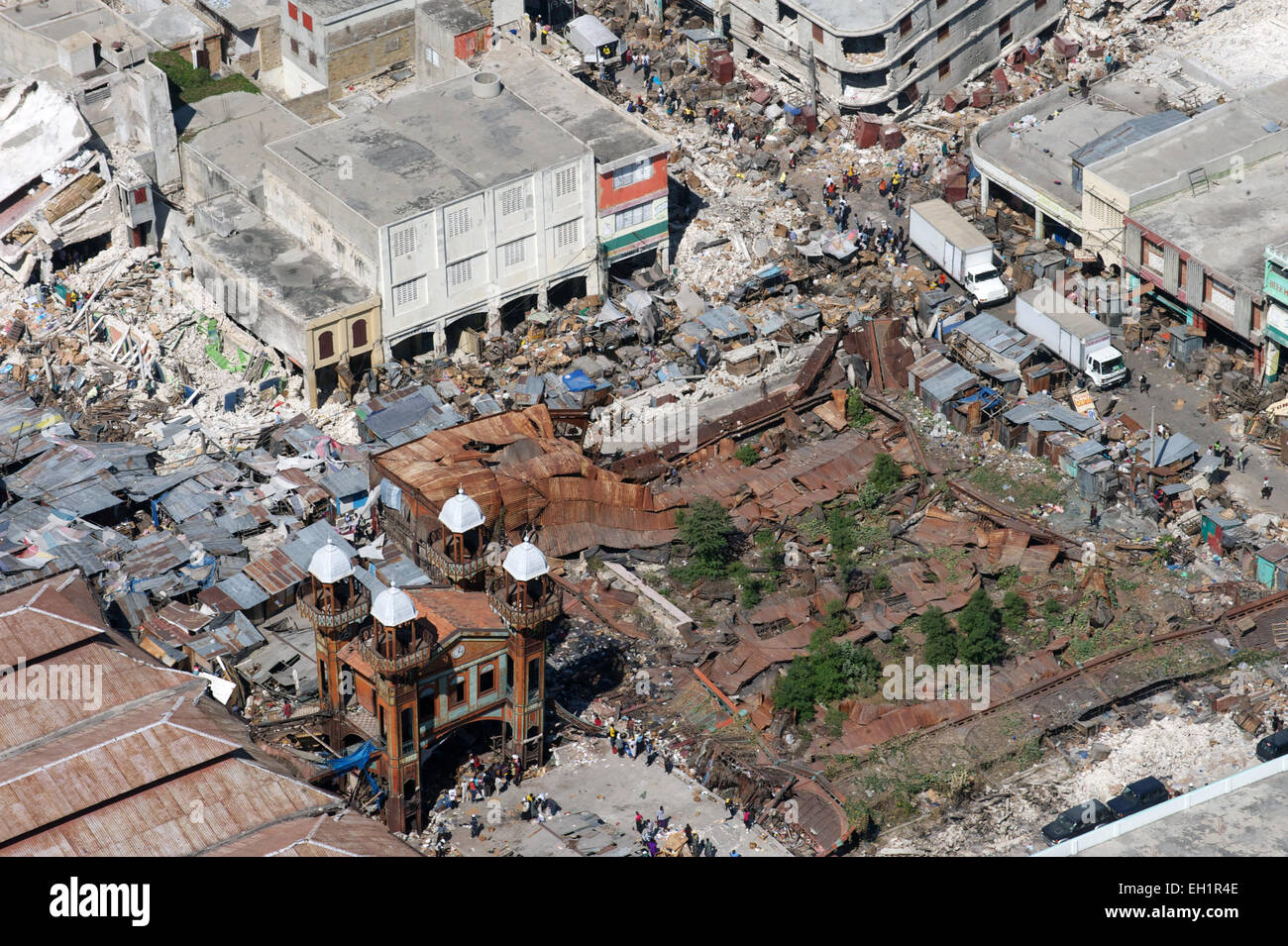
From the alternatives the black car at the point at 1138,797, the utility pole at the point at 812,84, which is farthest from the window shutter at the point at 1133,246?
the black car at the point at 1138,797

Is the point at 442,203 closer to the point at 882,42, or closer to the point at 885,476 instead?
the point at 885,476

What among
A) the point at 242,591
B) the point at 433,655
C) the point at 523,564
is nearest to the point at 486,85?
the point at 242,591

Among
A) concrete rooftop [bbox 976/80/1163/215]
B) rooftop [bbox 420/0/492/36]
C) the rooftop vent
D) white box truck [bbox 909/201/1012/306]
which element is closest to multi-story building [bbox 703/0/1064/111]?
concrete rooftop [bbox 976/80/1163/215]

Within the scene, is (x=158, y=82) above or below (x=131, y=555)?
above

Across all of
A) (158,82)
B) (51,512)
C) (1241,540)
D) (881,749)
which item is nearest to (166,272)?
(158,82)

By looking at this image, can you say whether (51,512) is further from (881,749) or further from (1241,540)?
(1241,540)

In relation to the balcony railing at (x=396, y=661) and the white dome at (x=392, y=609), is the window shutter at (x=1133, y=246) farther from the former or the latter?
the white dome at (x=392, y=609)
